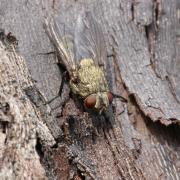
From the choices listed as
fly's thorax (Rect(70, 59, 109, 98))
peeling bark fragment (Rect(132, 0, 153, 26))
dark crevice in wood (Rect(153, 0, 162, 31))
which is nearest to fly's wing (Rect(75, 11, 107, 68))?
fly's thorax (Rect(70, 59, 109, 98))

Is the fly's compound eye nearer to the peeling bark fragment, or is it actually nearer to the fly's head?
the fly's head

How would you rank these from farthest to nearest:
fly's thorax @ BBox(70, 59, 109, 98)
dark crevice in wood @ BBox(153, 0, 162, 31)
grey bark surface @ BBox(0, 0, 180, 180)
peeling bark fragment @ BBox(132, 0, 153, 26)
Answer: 1. dark crevice in wood @ BBox(153, 0, 162, 31)
2. peeling bark fragment @ BBox(132, 0, 153, 26)
3. fly's thorax @ BBox(70, 59, 109, 98)
4. grey bark surface @ BBox(0, 0, 180, 180)

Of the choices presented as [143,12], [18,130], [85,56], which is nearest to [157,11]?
[143,12]

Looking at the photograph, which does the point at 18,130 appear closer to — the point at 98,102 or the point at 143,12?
the point at 98,102

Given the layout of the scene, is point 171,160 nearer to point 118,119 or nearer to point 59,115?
point 118,119

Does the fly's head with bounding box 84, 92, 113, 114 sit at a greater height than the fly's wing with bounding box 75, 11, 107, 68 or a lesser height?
lesser

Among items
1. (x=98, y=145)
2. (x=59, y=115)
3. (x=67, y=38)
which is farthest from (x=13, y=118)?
(x=67, y=38)

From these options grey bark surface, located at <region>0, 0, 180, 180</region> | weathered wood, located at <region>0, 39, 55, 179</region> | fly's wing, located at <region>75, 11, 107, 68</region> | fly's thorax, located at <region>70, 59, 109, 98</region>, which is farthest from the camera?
fly's wing, located at <region>75, 11, 107, 68</region>

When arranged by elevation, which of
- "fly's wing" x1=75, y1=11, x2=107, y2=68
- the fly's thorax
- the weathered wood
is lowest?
the weathered wood

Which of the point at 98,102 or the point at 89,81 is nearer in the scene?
the point at 98,102
